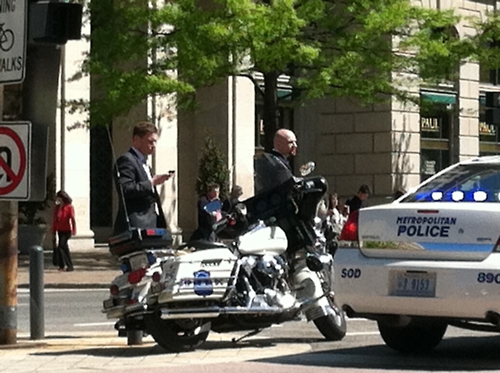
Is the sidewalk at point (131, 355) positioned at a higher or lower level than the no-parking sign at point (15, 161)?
lower

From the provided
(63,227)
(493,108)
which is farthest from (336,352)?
(63,227)

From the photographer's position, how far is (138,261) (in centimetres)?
1223

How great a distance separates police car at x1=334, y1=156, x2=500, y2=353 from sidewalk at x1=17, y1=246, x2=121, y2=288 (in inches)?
523

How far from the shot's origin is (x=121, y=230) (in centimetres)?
1245

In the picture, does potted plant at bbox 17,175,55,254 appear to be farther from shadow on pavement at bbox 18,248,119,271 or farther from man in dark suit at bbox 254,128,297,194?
man in dark suit at bbox 254,128,297,194

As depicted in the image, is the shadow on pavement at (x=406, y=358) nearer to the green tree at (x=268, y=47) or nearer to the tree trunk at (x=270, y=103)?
the green tree at (x=268, y=47)

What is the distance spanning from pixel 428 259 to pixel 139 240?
7.72 feet

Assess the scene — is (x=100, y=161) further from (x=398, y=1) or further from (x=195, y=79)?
(x=398, y=1)

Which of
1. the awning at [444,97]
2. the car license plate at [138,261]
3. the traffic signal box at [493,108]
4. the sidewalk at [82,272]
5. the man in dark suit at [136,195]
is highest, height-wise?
the awning at [444,97]

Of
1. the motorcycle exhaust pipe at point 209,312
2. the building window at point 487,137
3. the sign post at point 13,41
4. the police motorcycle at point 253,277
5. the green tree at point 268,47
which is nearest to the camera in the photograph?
the sign post at point 13,41

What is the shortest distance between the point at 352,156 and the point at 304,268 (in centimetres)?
2845

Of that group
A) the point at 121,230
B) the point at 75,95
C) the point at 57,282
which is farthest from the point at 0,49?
the point at 75,95

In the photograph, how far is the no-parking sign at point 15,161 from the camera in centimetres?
1114

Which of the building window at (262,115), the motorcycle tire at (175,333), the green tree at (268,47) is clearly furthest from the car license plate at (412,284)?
the building window at (262,115)
